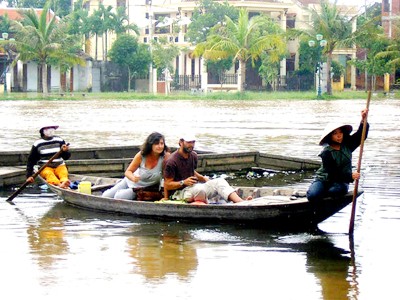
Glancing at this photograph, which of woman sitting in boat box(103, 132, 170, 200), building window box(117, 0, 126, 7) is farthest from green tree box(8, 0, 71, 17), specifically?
woman sitting in boat box(103, 132, 170, 200)

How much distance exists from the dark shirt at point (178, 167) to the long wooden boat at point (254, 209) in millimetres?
304

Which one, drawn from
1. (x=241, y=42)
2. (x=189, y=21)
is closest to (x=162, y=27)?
(x=189, y=21)

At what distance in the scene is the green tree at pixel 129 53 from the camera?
61031mm

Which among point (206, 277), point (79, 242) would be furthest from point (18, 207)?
point (206, 277)

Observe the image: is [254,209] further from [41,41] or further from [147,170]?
[41,41]

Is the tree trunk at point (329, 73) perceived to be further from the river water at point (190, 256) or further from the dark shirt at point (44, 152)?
the dark shirt at point (44, 152)

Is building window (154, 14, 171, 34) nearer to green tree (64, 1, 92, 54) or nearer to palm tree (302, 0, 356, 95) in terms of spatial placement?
green tree (64, 1, 92, 54)

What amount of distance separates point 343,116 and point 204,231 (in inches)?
901

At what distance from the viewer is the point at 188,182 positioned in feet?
35.3

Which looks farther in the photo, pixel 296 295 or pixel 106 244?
pixel 106 244

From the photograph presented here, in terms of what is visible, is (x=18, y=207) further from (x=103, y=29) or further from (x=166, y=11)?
(x=166, y=11)

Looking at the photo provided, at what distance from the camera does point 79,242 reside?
32.6ft

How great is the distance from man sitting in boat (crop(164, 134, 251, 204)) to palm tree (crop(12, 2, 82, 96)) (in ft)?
130

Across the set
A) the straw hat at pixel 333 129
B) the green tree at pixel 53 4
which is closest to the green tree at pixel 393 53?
the green tree at pixel 53 4
